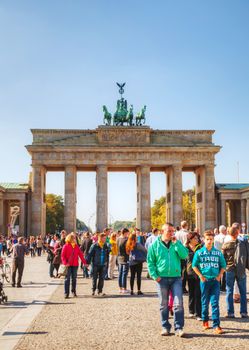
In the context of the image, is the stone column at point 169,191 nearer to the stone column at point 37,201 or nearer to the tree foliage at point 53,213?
the stone column at point 37,201

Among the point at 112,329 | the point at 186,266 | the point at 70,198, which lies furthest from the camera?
the point at 70,198

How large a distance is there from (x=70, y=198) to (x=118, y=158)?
8573mm

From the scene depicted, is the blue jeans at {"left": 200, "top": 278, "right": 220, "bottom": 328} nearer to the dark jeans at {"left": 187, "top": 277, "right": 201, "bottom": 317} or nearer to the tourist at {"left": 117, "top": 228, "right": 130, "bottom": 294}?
the dark jeans at {"left": 187, "top": 277, "right": 201, "bottom": 317}

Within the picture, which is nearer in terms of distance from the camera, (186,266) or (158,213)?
(186,266)

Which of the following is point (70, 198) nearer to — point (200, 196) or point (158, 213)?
point (200, 196)

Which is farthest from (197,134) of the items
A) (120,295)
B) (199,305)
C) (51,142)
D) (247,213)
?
(199,305)

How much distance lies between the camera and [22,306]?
645 inches

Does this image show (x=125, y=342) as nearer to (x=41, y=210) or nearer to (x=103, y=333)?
(x=103, y=333)

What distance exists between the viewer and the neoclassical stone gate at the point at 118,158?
7419 cm

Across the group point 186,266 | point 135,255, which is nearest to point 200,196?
point 135,255

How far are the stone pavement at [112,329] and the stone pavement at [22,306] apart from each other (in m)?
0.10

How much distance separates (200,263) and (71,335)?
10.8 ft

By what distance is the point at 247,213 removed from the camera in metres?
76.8

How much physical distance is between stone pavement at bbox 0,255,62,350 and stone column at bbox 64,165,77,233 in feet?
157
